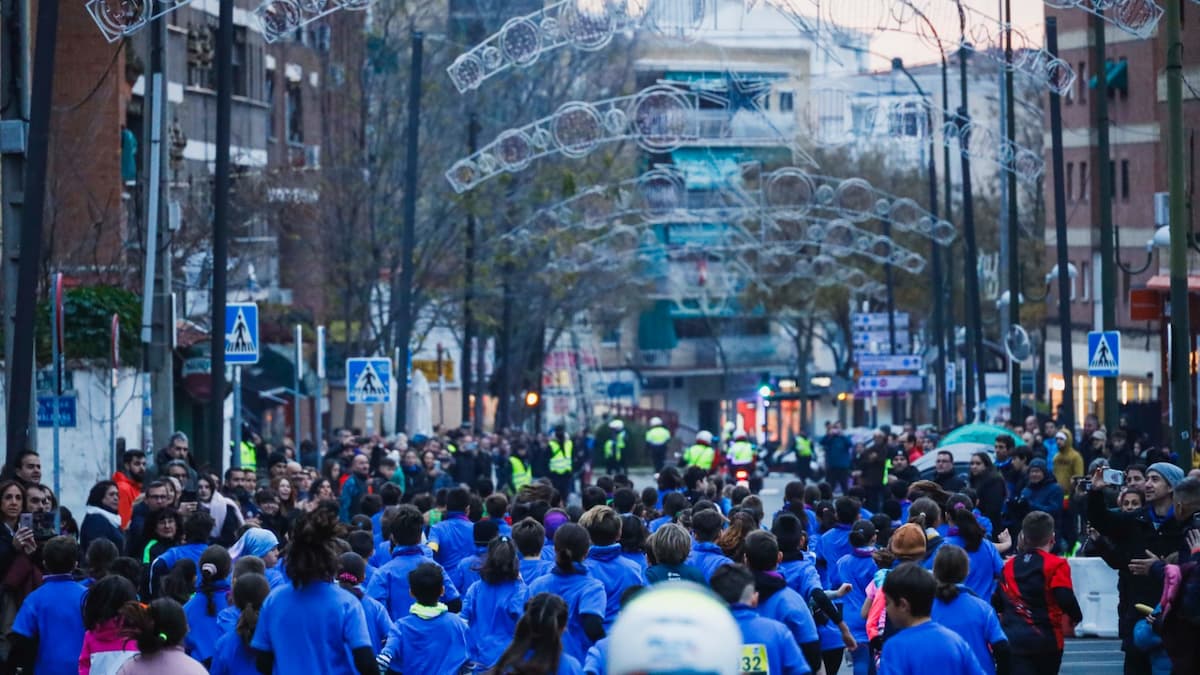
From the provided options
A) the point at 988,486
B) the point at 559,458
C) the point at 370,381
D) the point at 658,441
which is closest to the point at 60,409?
the point at 370,381

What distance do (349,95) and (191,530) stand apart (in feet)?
109

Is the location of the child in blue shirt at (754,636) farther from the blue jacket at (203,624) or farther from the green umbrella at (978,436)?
the green umbrella at (978,436)

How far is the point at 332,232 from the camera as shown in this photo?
4522 cm

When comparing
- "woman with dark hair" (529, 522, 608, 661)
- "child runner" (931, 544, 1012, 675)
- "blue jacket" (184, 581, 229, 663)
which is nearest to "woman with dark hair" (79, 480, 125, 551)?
"blue jacket" (184, 581, 229, 663)

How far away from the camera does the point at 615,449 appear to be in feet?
169

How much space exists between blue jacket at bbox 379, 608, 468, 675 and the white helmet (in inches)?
257

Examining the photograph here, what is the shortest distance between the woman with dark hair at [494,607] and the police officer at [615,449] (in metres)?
38.9

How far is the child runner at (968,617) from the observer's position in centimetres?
1073

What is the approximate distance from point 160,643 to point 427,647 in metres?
2.16

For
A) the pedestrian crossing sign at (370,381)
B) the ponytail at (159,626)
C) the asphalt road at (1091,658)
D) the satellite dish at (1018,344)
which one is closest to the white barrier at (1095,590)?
the asphalt road at (1091,658)

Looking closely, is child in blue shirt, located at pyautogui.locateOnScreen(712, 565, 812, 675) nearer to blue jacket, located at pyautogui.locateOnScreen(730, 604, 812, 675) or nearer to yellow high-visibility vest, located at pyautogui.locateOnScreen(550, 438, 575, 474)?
blue jacket, located at pyautogui.locateOnScreen(730, 604, 812, 675)

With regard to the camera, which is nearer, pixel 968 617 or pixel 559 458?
pixel 968 617

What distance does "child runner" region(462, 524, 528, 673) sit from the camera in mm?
11758

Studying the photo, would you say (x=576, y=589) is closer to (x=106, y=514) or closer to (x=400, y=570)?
(x=400, y=570)
